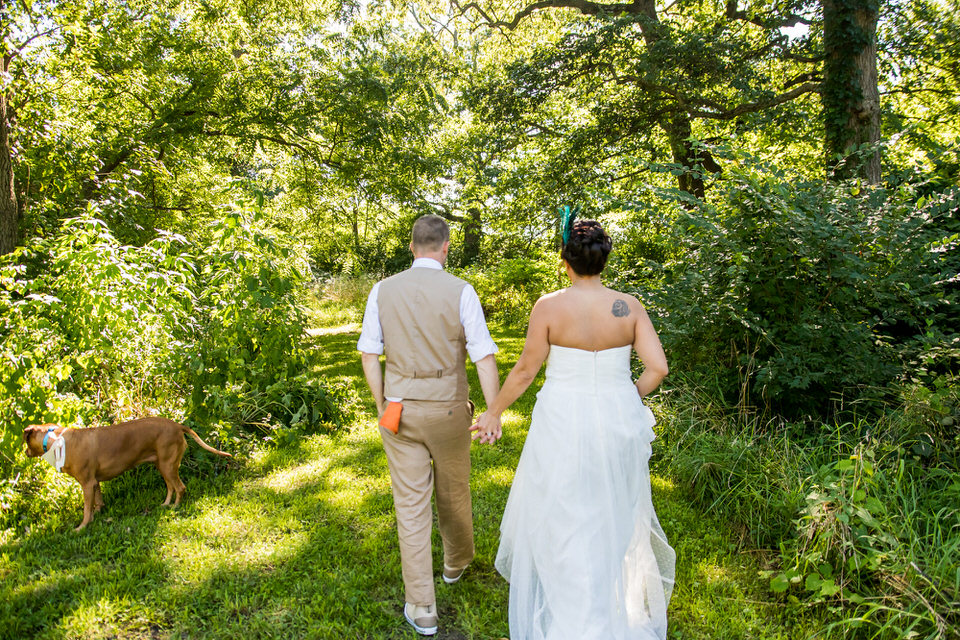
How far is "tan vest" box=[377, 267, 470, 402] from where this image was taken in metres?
2.86

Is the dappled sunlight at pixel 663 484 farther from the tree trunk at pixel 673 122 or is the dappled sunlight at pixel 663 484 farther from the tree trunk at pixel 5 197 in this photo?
the tree trunk at pixel 5 197

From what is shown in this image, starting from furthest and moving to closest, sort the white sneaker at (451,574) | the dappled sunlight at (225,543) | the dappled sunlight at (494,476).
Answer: the dappled sunlight at (494,476)
the dappled sunlight at (225,543)
the white sneaker at (451,574)

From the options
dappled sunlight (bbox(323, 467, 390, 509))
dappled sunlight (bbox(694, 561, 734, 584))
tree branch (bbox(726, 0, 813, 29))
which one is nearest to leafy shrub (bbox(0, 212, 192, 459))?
dappled sunlight (bbox(323, 467, 390, 509))

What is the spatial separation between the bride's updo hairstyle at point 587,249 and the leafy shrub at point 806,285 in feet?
7.27

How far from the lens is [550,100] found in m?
11.0

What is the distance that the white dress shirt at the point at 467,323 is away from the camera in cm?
290

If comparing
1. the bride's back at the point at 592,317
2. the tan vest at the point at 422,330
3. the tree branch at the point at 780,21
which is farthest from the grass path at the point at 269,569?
the tree branch at the point at 780,21

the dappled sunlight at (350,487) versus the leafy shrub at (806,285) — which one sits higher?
the leafy shrub at (806,285)

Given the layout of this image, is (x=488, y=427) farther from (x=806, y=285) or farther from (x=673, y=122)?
(x=673, y=122)

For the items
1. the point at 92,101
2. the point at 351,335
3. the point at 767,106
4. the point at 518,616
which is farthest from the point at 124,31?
the point at 518,616

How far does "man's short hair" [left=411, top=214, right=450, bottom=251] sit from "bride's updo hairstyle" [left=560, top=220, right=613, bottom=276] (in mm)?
653

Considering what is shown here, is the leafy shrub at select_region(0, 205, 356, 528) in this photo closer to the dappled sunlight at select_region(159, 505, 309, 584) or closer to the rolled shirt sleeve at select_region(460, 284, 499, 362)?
the dappled sunlight at select_region(159, 505, 309, 584)

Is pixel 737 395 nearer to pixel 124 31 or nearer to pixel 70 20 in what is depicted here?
pixel 70 20

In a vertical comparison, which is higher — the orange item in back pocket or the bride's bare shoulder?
the bride's bare shoulder
